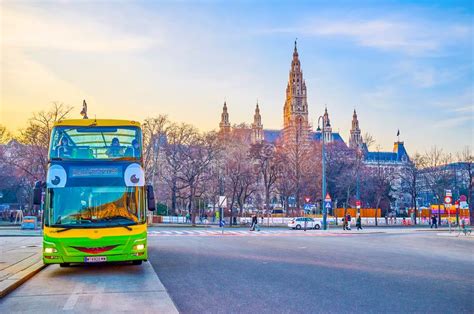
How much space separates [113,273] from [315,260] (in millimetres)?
6818

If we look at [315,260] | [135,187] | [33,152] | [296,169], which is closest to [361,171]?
[296,169]

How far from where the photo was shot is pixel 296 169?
64.3m

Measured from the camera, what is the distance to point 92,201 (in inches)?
533

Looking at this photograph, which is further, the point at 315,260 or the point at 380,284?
the point at 315,260

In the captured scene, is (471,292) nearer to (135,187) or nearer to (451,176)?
(135,187)

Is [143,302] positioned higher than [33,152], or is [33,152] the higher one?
[33,152]

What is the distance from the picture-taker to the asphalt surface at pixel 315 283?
912 centimetres

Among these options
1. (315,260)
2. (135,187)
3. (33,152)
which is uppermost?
(33,152)

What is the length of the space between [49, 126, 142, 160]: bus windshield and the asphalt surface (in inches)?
135

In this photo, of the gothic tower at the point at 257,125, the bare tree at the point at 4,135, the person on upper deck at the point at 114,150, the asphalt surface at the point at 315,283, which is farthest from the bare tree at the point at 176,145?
the gothic tower at the point at 257,125

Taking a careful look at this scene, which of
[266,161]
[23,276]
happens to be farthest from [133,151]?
[266,161]

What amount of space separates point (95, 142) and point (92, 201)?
175 centimetres

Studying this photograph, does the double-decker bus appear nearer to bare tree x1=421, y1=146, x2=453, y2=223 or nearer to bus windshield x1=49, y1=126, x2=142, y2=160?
bus windshield x1=49, y1=126, x2=142, y2=160

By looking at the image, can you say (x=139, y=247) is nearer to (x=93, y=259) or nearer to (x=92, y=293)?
(x=93, y=259)
